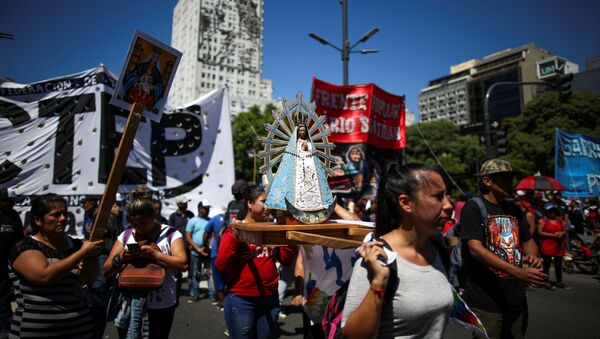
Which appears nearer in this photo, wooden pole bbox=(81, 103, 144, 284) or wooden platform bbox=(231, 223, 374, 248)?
wooden platform bbox=(231, 223, 374, 248)

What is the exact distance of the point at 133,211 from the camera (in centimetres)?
→ 286

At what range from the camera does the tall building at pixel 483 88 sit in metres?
69.4

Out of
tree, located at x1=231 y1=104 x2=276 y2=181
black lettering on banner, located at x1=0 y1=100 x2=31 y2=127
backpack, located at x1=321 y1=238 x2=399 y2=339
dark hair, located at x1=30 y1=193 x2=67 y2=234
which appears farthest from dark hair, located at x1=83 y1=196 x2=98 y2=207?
tree, located at x1=231 y1=104 x2=276 y2=181

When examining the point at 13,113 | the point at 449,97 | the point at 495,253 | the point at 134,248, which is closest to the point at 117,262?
the point at 134,248

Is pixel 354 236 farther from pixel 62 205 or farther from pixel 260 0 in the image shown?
pixel 260 0

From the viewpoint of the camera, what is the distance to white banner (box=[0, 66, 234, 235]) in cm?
725

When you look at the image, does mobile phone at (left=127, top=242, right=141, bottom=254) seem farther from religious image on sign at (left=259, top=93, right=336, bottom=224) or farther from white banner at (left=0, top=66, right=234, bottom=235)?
white banner at (left=0, top=66, right=234, bottom=235)

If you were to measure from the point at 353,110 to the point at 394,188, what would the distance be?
989cm

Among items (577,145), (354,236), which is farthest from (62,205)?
(577,145)

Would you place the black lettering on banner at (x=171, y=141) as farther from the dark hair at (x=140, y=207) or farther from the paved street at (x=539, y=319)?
the dark hair at (x=140, y=207)

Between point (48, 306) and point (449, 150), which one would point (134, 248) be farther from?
point (449, 150)

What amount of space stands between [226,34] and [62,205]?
352 ft

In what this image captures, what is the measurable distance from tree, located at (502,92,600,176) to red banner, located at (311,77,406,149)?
23284mm

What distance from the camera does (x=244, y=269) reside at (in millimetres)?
2994
